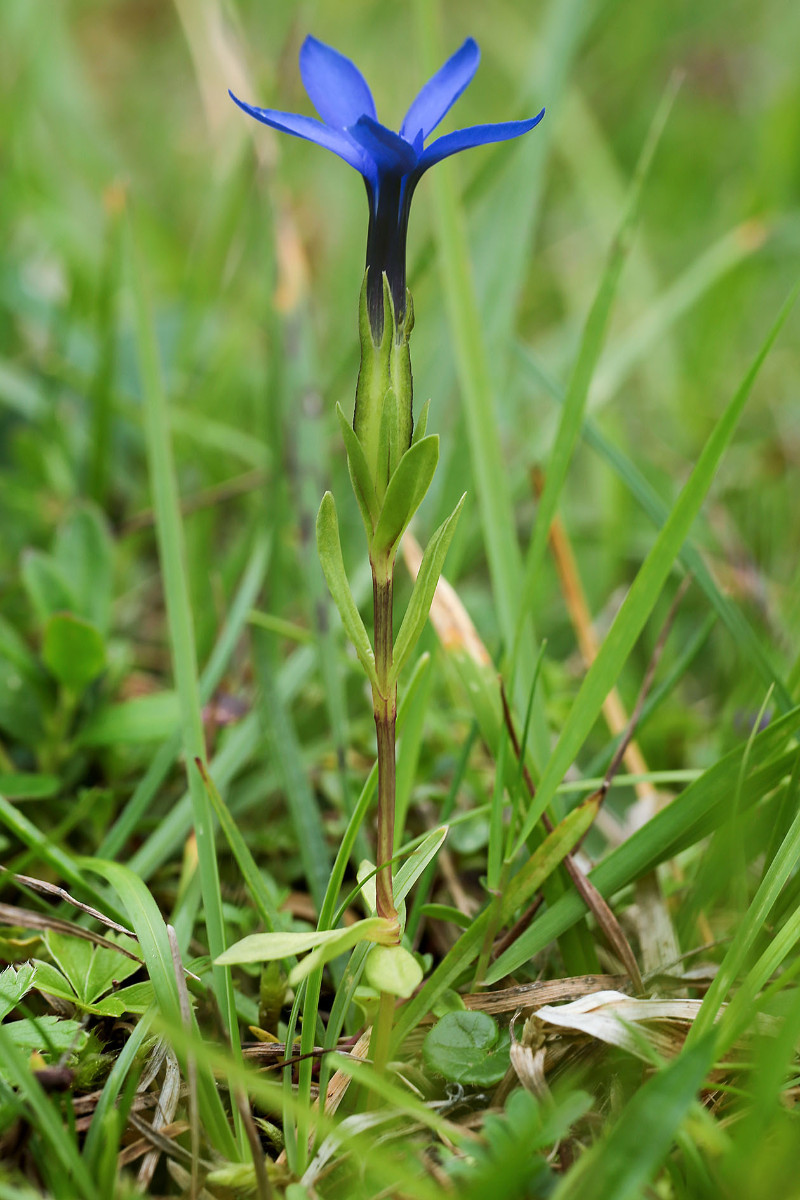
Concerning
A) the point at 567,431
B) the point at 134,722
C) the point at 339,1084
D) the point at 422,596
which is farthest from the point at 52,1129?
the point at 567,431

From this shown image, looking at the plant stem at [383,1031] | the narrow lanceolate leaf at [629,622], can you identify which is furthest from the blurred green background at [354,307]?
the plant stem at [383,1031]

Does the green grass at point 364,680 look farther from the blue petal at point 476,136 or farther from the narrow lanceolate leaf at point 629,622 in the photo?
the blue petal at point 476,136

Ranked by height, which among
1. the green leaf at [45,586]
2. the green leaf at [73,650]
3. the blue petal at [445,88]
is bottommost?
the green leaf at [73,650]

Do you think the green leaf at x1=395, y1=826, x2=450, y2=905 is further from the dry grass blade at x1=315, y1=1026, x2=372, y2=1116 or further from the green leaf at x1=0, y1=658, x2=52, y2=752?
the green leaf at x1=0, y1=658, x2=52, y2=752

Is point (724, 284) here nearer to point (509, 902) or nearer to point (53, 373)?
point (53, 373)

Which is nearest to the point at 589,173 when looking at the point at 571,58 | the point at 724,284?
the point at 724,284

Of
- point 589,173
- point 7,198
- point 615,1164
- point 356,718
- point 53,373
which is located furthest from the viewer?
point 589,173

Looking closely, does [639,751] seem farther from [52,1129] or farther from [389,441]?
[52,1129]
